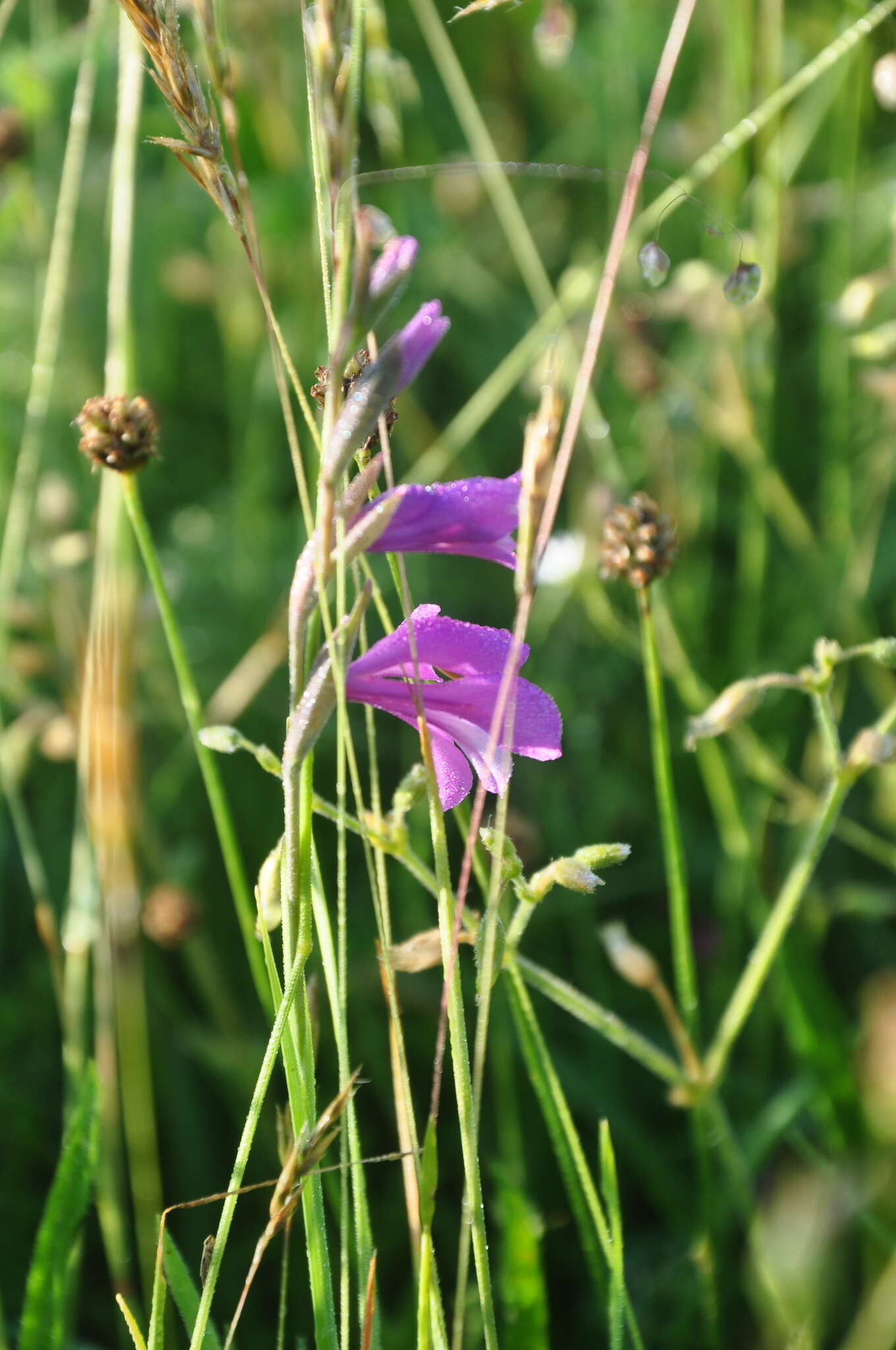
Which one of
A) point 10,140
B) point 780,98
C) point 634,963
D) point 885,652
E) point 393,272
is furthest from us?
point 10,140

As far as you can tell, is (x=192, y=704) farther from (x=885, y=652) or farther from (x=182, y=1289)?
(x=885, y=652)

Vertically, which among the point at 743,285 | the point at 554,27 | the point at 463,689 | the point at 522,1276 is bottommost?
the point at 522,1276

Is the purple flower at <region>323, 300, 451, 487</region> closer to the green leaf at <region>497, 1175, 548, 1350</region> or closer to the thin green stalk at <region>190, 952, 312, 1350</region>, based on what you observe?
the thin green stalk at <region>190, 952, 312, 1350</region>

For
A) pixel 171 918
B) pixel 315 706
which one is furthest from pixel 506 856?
pixel 171 918

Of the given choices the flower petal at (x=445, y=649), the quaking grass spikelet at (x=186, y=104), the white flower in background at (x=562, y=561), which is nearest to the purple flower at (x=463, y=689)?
the flower petal at (x=445, y=649)

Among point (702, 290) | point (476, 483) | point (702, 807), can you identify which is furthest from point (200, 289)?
point (476, 483)

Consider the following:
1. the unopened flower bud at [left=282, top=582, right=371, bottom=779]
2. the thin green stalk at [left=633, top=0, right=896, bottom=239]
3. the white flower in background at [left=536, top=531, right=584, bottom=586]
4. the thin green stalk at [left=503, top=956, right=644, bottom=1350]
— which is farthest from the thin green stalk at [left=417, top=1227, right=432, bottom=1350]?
the white flower in background at [left=536, top=531, right=584, bottom=586]
